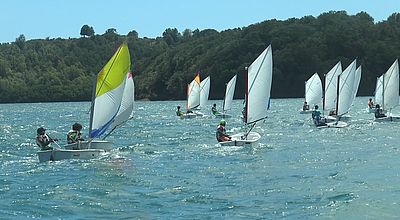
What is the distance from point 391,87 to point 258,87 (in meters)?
26.9

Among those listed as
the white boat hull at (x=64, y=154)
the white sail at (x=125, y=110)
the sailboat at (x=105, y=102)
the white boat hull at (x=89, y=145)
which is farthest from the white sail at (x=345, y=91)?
the white boat hull at (x=64, y=154)

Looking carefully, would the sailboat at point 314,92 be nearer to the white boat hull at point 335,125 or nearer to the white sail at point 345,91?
the white sail at point 345,91

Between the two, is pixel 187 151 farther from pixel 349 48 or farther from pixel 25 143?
pixel 349 48

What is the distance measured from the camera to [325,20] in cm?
19412

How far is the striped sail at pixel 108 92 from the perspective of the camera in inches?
1369

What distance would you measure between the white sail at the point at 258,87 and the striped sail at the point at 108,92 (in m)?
7.59

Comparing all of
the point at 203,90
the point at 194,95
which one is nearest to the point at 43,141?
the point at 194,95

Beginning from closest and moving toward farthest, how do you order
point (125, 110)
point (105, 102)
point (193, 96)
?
point (105, 102) < point (125, 110) < point (193, 96)

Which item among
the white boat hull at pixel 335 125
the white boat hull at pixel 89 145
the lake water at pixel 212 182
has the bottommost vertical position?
the lake water at pixel 212 182

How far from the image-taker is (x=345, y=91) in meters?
56.2

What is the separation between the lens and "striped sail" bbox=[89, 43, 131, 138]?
34.8 m

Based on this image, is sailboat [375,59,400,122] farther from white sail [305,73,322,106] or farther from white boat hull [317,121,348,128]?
white sail [305,73,322,106]

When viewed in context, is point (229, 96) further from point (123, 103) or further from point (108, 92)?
point (108, 92)

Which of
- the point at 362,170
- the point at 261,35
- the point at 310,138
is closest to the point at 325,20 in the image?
the point at 261,35
